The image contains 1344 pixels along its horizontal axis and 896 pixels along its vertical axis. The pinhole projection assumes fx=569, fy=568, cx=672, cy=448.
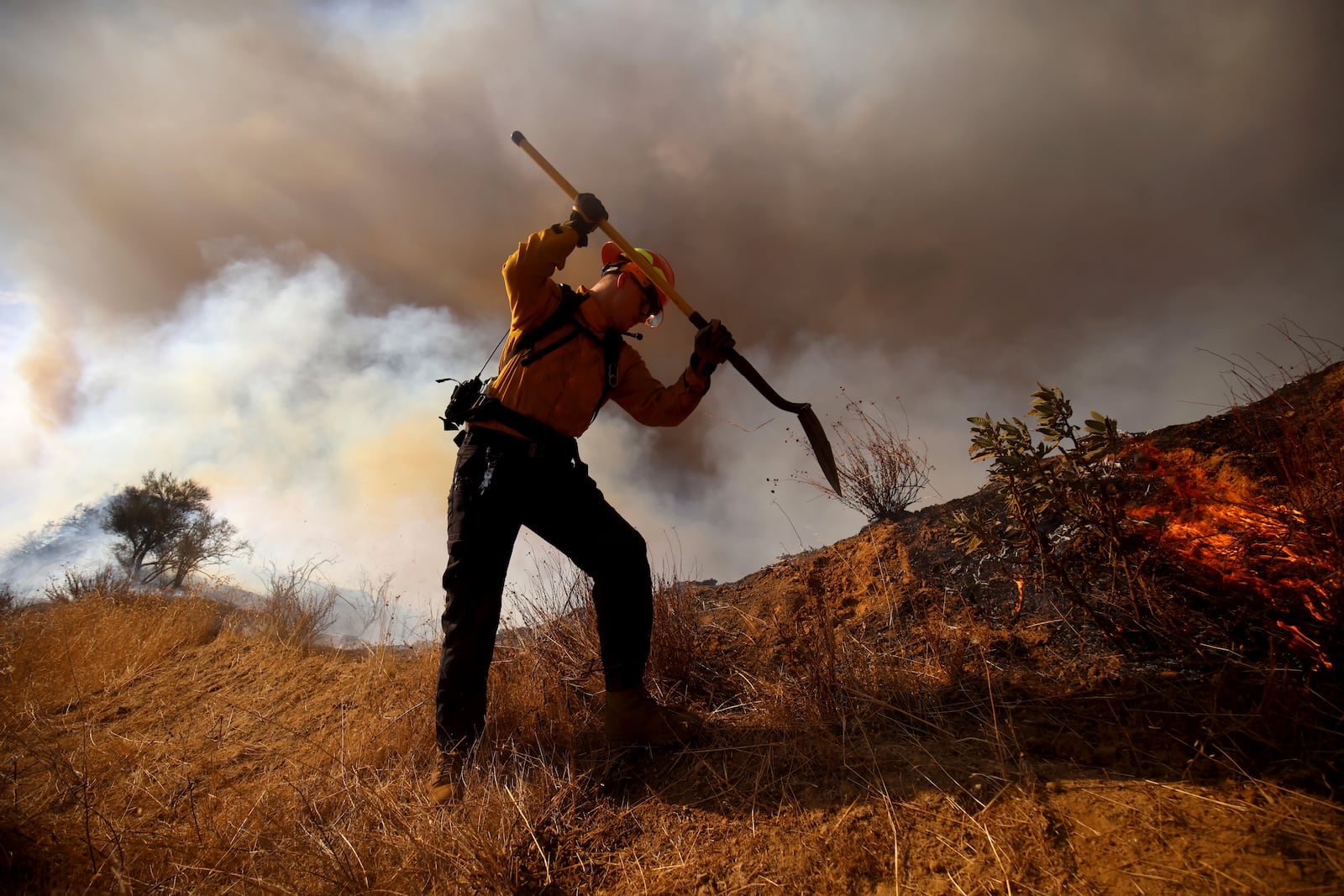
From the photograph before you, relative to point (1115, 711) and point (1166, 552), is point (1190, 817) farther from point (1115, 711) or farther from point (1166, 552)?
point (1166, 552)

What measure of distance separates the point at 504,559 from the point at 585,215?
1859mm

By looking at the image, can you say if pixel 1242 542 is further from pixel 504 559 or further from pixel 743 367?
pixel 504 559

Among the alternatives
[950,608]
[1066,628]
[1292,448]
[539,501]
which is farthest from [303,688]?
[1292,448]

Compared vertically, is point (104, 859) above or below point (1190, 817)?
below

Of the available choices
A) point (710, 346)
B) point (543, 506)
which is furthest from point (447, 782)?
point (710, 346)

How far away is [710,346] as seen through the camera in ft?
10.3

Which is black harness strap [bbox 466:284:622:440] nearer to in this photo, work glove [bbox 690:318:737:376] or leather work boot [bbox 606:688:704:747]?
work glove [bbox 690:318:737:376]

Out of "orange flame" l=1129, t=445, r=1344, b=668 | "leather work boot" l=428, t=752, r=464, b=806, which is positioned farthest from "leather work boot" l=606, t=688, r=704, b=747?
"orange flame" l=1129, t=445, r=1344, b=668

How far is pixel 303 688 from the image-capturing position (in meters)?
4.33

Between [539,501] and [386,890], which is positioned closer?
[386,890]

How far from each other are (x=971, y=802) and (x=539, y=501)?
1954mm

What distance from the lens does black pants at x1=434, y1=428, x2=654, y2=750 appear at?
249 cm

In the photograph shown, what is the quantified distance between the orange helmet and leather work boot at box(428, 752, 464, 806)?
2317 millimetres

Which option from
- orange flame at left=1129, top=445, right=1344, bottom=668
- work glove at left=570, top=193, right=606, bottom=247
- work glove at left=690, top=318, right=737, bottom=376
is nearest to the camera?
orange flame at left=1129, top=445, right=1344, bottom=668
